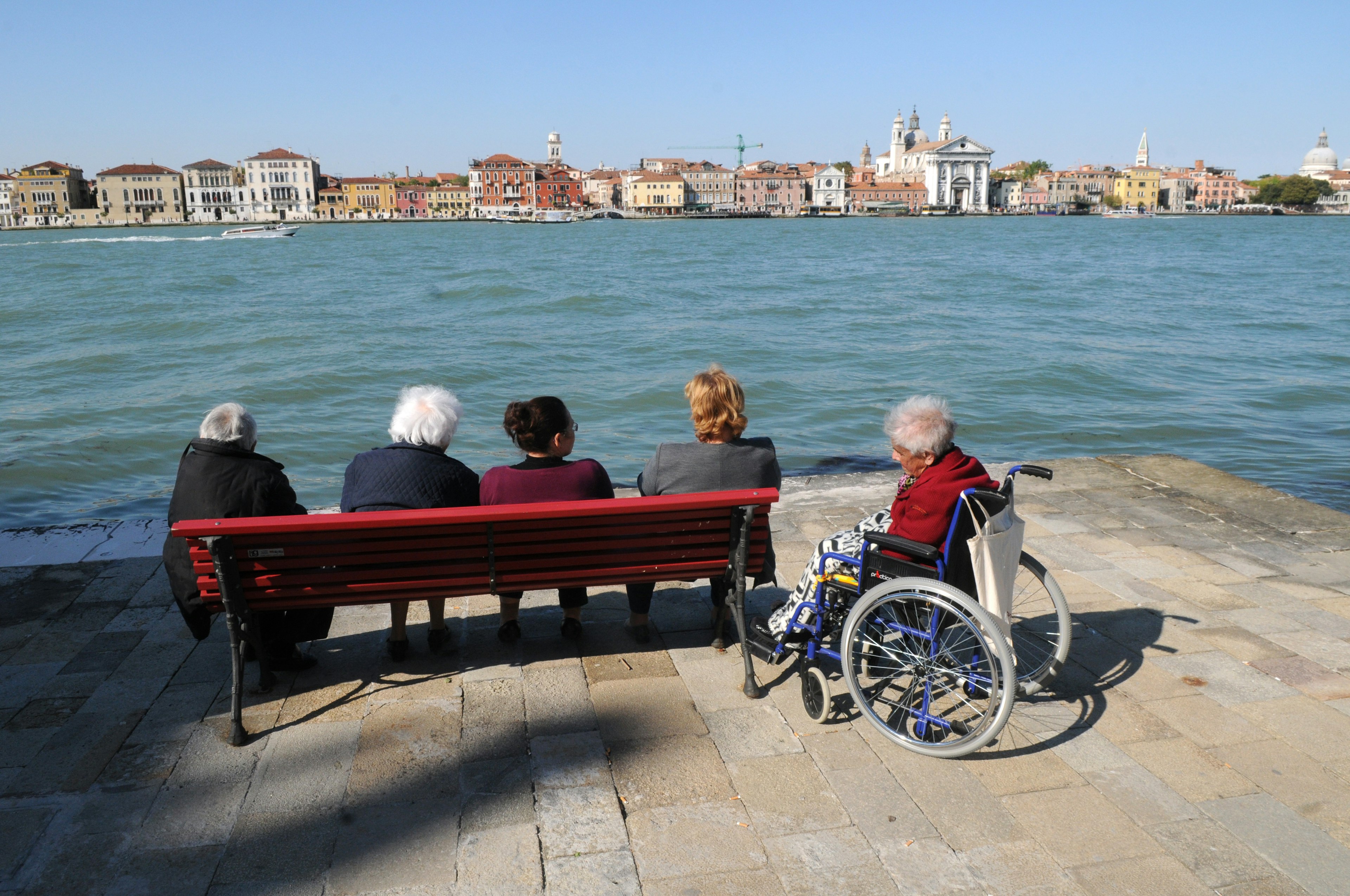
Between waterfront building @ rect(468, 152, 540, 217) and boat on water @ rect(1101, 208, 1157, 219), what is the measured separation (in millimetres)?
83076

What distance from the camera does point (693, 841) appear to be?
2.31m

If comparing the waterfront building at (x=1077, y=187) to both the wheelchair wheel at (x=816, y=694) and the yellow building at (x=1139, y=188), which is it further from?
the wheelchair wheel at (x=816, y=694)

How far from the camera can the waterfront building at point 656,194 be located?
431ft

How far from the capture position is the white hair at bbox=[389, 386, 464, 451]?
10.6 ft

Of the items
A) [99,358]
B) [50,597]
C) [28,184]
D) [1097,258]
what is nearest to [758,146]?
[28,184]

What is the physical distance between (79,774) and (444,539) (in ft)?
3.76

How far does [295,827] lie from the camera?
237 centimetres

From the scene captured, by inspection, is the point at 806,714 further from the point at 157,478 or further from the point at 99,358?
the point at 99,358

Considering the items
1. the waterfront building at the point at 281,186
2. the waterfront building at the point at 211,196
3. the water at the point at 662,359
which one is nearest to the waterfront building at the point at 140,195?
the waterfront building at the point at 211,196

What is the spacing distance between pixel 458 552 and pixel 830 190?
465 feet

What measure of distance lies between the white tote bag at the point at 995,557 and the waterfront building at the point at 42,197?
150 m

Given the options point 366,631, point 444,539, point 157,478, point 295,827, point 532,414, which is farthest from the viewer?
point 157,478

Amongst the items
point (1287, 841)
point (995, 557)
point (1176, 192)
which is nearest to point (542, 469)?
point (995, 557)

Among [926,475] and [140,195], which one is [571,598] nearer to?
[926,475]
